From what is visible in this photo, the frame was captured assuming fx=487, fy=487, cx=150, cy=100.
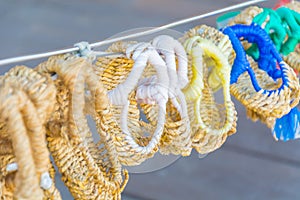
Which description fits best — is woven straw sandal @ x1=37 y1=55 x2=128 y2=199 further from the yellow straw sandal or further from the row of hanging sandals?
the yellow straw sandal

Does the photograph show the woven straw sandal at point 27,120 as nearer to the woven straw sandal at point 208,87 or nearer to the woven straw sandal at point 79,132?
the woven straw sandal at point 79,132

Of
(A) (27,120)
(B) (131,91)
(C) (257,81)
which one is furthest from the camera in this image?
(C) (257,81)

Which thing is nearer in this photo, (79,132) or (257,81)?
(79,132)

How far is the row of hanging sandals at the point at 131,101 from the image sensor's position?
0.32 metres

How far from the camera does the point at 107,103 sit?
378 mm

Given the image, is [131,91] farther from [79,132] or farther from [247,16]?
[247,16]

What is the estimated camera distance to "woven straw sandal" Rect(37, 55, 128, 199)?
1.15 feet

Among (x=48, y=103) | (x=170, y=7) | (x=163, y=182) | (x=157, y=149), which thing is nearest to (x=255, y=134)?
(x=163, y=182)

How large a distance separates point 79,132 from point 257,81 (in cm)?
24

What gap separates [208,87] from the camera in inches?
19.6

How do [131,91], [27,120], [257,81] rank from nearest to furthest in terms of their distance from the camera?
[27,120], [131,91], [257,81]

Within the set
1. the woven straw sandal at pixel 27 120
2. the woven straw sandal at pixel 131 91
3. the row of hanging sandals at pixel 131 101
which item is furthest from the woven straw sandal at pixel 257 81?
the woven straw sandal at pixel 27 120

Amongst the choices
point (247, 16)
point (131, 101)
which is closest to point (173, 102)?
point (131, 101)

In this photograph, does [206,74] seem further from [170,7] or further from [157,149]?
[170,7]
